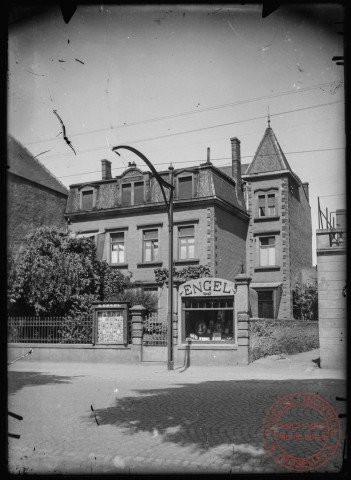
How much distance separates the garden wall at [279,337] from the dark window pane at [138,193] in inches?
462

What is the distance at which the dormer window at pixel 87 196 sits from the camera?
2986 centimetres

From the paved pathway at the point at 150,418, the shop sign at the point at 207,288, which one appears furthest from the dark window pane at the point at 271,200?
the paved pathway at the point at 150,418

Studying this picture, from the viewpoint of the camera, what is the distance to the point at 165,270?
2608cm

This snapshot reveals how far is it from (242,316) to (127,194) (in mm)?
14248

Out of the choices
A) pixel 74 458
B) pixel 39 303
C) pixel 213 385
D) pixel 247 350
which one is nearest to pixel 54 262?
pixel 39 303

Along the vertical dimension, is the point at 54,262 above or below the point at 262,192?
below

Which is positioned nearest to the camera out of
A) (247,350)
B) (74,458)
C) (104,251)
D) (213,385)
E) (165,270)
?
(74,458)

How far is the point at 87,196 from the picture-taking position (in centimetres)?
3008

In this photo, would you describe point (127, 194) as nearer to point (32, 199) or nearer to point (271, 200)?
point (32, 199)

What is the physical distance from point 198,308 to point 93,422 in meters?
10.7

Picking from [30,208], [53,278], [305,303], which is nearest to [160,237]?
[30,208]

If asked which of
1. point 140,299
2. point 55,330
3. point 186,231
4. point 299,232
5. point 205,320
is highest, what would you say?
point 299,232

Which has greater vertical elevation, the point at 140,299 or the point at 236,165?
the point at 236,165

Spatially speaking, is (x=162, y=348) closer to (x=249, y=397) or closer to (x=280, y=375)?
(x=280, y=375)
